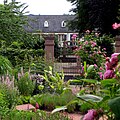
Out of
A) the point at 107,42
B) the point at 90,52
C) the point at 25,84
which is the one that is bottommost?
the point at 25,84

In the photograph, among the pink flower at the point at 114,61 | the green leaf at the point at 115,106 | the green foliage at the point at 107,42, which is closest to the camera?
the green leaf at the point at 115,106

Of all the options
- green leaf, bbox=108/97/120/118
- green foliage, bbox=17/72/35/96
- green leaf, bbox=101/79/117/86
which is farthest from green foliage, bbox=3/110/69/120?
green foliage, bbox=17/72/35/96

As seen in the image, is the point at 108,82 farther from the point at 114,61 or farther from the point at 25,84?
the point at 25,84

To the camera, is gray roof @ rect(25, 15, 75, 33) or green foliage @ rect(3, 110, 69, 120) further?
gray roof @ rect(25, 15, 75, 33)

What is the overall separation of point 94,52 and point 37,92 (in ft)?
7.68

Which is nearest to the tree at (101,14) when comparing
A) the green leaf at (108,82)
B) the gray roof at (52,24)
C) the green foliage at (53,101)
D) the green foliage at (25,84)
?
the green foliage at (25,84)

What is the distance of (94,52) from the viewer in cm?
989

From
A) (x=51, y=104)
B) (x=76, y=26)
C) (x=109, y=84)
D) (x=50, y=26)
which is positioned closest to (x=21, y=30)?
(x=51, y=104)

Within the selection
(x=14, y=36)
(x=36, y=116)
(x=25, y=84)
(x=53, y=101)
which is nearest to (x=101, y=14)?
(x=14, y=36)

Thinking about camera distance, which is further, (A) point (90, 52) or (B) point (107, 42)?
(B) point (107, 42)

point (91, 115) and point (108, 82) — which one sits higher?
point (108, 82)

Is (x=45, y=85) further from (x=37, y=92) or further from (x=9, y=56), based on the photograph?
(x=9, y=56)

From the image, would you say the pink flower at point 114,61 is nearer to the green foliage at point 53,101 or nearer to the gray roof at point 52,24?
the green foliage at point 53,101

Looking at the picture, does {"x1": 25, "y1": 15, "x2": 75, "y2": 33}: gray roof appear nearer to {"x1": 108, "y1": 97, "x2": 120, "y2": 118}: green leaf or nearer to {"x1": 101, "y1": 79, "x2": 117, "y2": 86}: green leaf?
{"x1": 101, "y1": 79, "x2": 117, "y2": 86}: green leaf
